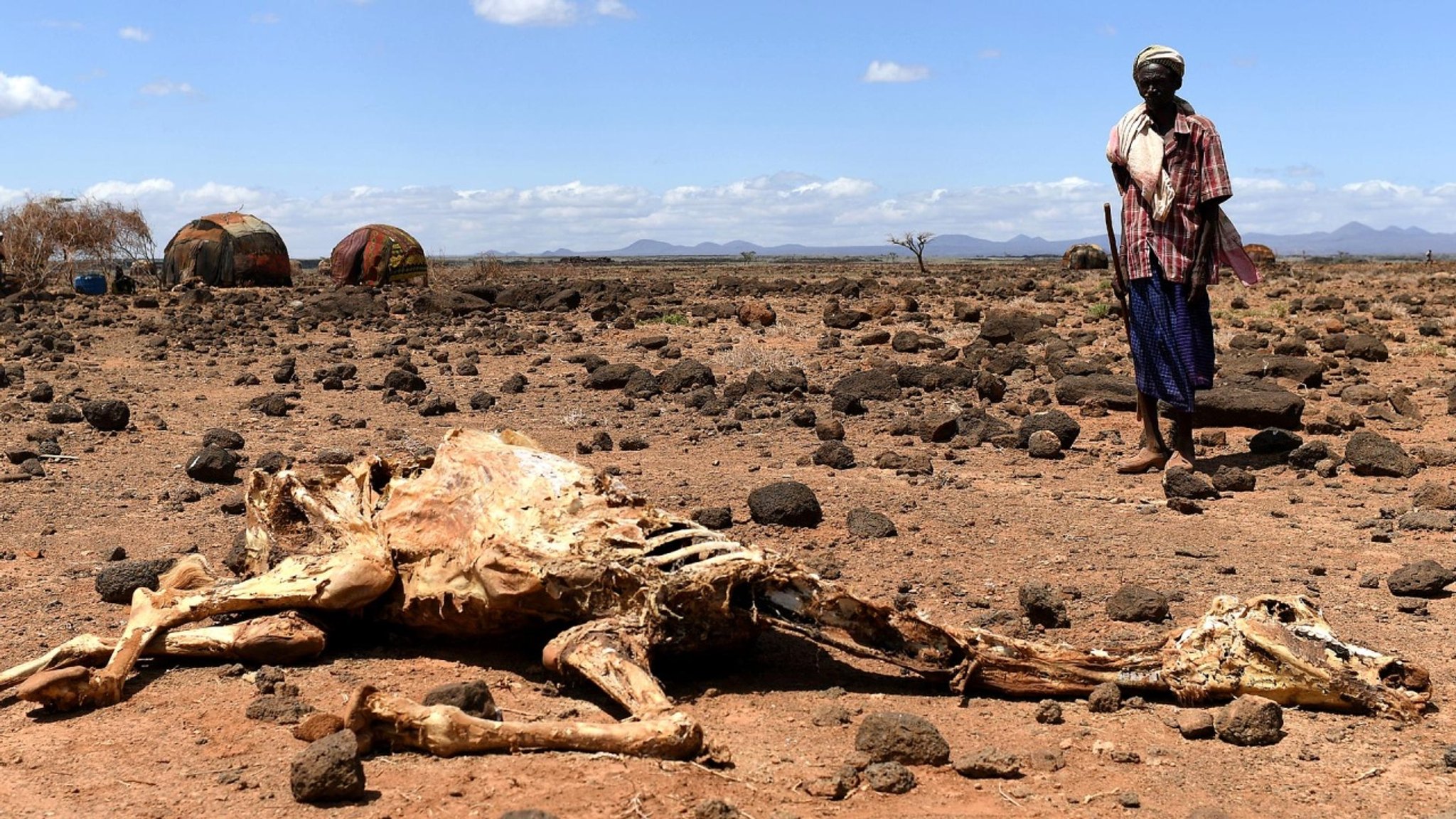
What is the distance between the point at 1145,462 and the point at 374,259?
72.2 ft

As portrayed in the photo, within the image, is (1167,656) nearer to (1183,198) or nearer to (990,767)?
(990,767)

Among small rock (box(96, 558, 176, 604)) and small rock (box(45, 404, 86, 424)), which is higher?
small rock (box(45, 404, 86, 424))

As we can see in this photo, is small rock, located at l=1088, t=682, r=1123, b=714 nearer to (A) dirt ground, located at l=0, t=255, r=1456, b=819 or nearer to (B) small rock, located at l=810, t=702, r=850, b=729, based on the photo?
(A) dirt ground, located at l=0, t=255, r=1456, b=819

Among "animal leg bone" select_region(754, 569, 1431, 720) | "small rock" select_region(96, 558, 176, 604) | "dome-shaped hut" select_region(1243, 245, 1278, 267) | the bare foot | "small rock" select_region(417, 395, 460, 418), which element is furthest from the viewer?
"dome-shaped hut" select_region(1243, 245, 1278, 267)

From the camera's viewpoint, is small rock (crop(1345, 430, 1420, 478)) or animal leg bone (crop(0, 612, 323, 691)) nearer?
animal leg bone (crop(0, 612, 323, 691))

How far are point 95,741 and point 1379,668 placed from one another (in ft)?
12.6

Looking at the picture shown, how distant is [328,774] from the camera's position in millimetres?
3201

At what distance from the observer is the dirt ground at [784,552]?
11.0 feet

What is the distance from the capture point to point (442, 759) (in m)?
3.52

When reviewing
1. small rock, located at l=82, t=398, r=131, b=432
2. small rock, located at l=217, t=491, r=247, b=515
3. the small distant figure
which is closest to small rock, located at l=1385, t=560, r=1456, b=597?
small rock, located at l=217, t=491, r=247, b=515

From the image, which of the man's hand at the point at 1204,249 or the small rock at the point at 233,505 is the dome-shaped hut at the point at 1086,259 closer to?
the man's hand at the point at 1204,249

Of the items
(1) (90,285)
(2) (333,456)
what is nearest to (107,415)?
(2) (333,456)

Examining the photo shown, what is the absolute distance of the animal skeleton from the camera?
372 centimetres

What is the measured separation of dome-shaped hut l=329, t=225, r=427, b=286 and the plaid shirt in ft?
71.6
